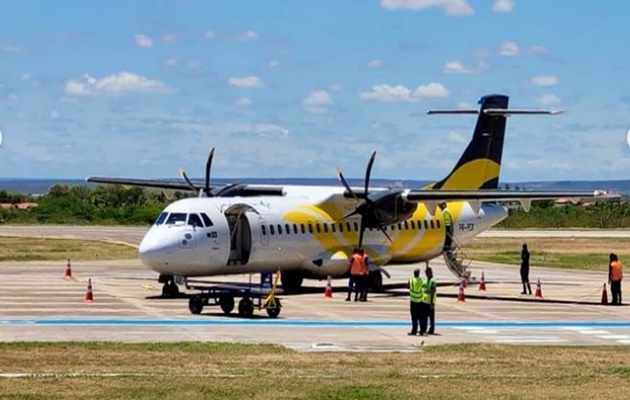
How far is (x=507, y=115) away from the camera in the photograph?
4681 centimetres

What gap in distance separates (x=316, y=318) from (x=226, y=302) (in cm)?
234

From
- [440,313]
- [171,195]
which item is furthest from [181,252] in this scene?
[171,195]

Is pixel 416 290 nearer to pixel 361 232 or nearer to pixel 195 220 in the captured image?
pixel 195 220

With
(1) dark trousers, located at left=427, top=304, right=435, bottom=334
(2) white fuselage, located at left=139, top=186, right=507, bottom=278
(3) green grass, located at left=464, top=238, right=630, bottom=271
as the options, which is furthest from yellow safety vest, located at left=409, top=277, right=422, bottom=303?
(3) green grass, located at left=464, top=238, right=630, bottom=271

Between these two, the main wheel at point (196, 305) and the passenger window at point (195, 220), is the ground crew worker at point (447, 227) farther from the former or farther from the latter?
the main wheel at point (196, 305)

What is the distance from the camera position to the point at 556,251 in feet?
233

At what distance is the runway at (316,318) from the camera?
2734cm

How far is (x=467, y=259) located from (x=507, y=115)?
620 inches

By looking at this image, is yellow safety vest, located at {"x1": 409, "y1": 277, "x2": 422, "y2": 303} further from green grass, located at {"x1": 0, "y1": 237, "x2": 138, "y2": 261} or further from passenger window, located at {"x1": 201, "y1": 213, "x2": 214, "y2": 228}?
green grass, located at {"x1": 0, "y1": 237, "x2": 138, "y2": 261}

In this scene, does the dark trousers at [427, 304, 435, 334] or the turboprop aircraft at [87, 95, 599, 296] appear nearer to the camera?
the dark trousers at [427, 304, 435, 334]

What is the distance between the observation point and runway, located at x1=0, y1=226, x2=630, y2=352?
2734 centimetres

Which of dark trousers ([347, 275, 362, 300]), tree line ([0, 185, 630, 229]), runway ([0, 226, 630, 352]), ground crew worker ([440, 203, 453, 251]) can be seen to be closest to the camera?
runway ([0, 226, 630, 352])

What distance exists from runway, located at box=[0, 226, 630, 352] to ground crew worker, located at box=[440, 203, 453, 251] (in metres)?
1.60

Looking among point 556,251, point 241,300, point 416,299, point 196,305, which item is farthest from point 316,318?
point 556,251
